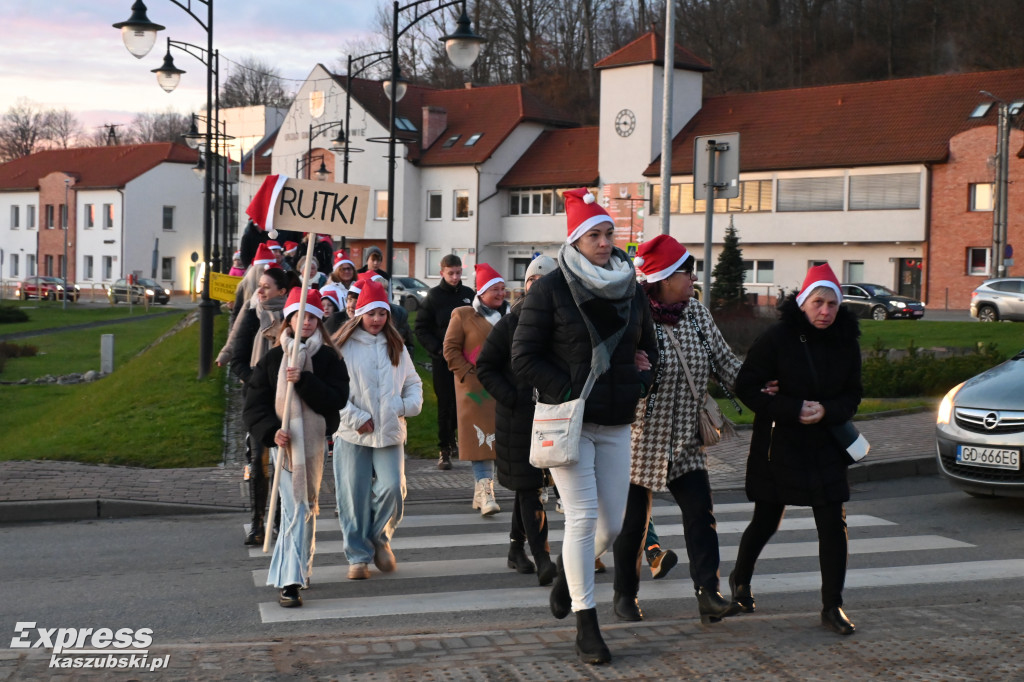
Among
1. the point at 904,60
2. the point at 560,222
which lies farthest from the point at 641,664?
the point at 904,60

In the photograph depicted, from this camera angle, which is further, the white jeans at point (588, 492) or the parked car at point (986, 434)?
the parked car at point (986, 434)

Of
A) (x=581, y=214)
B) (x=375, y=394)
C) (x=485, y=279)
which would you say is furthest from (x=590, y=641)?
(x=485, y=279)

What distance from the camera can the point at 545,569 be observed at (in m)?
7.23

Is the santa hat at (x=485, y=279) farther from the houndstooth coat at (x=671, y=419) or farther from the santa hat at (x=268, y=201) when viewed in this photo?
the houndstooth coat at (x=671, y=419)

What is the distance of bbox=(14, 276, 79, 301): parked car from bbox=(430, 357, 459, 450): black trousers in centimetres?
5971

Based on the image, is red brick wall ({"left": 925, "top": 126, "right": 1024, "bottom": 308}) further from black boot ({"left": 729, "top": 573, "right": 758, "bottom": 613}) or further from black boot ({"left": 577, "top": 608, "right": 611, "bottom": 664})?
black boot ({"left": 577, "top": 608, "right": 611, "bottom": 664})

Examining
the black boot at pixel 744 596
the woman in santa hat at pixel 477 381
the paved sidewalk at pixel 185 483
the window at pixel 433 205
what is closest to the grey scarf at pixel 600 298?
the black boot at pixel 744 596

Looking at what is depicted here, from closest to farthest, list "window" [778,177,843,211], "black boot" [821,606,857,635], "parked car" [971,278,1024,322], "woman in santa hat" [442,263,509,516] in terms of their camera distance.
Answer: "black boot" [821,606,857,635] < "woman in santa hat" [442,263,509,516] < "parked car" [971,278,1024,322] < "window" [778,177,843,211]

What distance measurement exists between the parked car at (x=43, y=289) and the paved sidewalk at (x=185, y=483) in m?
59.2

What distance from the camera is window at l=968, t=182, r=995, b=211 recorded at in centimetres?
5009

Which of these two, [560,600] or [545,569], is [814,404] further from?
[545,569]

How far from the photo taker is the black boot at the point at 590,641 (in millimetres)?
5320

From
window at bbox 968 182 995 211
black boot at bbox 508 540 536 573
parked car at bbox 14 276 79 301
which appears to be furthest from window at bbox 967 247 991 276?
black boot at bbox 508 540 536 573

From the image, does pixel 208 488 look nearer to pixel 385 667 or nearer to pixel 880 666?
pixel 385 667
